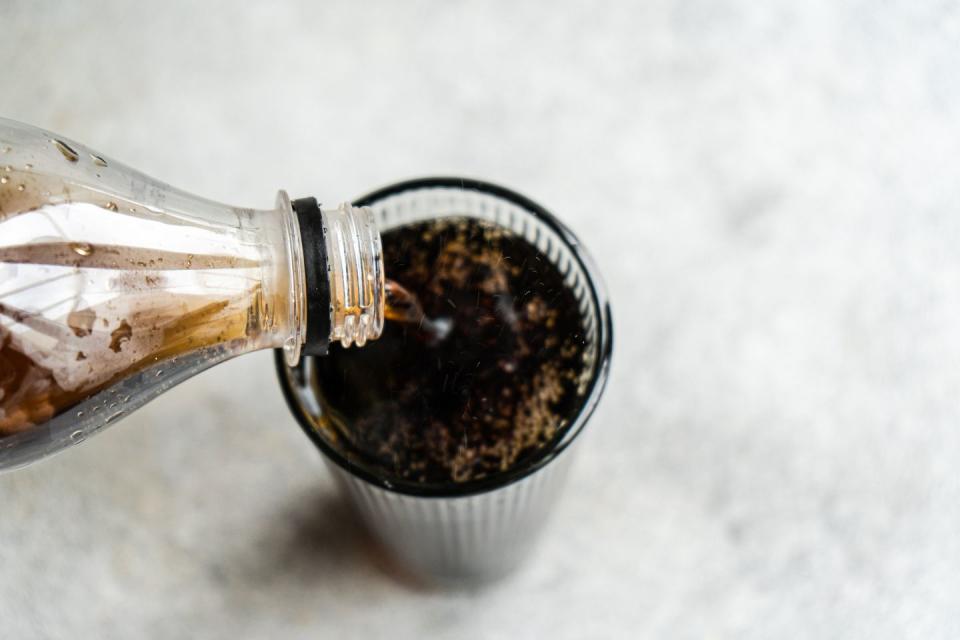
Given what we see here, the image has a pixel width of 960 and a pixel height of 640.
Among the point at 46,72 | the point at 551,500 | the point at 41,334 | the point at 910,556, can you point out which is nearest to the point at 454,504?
the point at 551,500

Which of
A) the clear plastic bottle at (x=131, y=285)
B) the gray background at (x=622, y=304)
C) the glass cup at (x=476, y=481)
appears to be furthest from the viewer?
the gray background at (x=622, y=304)

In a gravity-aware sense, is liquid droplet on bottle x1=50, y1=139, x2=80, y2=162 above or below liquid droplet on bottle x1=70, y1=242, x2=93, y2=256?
above

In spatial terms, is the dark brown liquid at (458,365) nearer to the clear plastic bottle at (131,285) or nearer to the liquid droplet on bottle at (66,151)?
the clear plastic bottle at (131,285)

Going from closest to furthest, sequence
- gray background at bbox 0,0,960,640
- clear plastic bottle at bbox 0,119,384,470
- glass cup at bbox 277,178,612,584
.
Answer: clear plastic bottle at bbox 0,119,384,470 < glass cup at bbox 277,178,612,584 < gray background at bbox 0,0,960,640

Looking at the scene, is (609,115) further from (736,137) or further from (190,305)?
(190,305)

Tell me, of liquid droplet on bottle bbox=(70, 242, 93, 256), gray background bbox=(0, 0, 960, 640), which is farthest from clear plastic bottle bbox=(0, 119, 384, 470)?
gray background bbox=(0, 0, 960, 640)

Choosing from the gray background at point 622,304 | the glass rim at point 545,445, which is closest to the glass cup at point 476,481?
the glass rim at point 545,445

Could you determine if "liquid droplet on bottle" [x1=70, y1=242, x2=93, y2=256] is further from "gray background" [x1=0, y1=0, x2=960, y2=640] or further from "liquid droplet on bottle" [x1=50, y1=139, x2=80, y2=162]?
"gray background" [x1=0, y1=0, x2=960, y2=640]

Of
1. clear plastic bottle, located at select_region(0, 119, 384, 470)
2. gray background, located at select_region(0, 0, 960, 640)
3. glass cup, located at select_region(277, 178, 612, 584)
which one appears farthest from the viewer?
gray background, located at select_region(0, 0, 960, 640)
